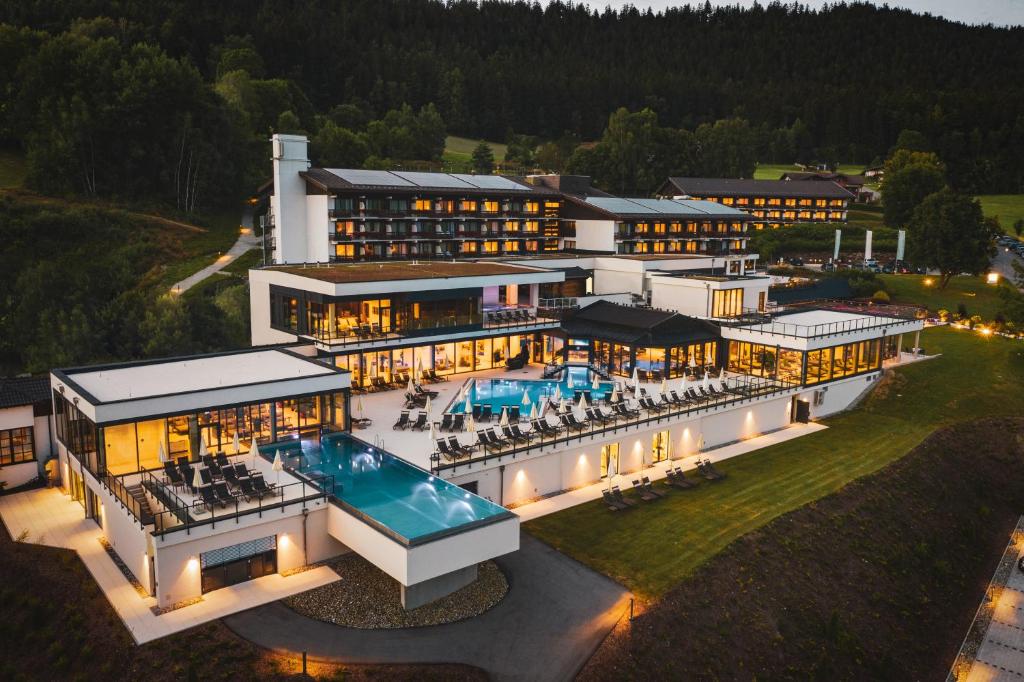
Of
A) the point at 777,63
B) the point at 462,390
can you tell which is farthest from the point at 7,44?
the point at 777,63

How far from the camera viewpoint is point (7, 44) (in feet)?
226

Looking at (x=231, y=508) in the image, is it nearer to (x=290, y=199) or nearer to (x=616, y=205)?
(x=290, y=199)

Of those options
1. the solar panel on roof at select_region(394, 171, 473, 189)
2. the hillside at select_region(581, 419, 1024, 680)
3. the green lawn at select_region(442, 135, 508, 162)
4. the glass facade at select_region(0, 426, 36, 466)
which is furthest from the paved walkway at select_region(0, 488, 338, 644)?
the green lawn at select_region(442, 135, 508, 162)

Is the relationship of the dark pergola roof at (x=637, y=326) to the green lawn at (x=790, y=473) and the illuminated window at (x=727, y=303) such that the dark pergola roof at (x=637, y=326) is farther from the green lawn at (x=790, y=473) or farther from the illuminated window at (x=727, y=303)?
the green lawn at (x=790, y=473)

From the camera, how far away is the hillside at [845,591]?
19641 millimetres

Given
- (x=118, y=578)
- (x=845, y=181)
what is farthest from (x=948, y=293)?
(x=118, y=578)

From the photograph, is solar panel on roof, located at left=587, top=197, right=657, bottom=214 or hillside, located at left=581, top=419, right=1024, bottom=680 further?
solar panel on roof, located at left=587, top=197, right=657, bottom=214

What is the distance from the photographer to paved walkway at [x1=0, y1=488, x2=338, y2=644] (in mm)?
18078

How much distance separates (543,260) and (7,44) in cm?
5625

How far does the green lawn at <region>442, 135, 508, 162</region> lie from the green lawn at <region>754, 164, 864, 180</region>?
43.2 metres

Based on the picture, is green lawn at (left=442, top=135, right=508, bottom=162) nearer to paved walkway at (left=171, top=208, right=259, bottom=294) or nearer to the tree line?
the tree line

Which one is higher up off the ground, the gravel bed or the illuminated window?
the illuminated window

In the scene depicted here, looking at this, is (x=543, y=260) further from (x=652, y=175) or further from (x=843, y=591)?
(x=652, y=175)

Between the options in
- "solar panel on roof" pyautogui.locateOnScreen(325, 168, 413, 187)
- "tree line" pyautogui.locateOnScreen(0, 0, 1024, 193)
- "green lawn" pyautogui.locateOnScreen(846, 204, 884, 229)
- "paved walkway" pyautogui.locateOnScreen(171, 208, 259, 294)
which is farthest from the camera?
"tree line" pyautogui.locateOnScreen(0, 0, 1024, 193)
